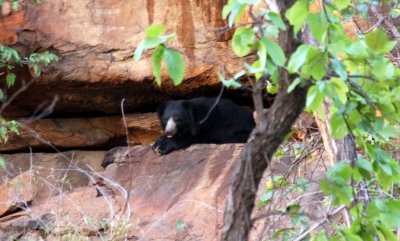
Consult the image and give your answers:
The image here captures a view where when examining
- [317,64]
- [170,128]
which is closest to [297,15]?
[317,64]

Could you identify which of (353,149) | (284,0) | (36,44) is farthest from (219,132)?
(284,0)

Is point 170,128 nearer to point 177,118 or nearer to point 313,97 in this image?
point 177,118

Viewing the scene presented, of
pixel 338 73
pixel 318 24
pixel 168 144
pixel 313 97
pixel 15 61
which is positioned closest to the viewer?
pixel 313 97

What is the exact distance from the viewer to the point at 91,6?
344 inches

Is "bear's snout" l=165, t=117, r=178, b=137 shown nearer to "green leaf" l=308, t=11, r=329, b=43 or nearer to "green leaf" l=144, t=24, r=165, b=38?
"green leaf" l=308, t=11, r=329, b=43

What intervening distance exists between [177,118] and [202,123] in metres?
0.38

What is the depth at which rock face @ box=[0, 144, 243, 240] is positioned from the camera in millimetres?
6945

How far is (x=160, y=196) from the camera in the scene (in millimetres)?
7559

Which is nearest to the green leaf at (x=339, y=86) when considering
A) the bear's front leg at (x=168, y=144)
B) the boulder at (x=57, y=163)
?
the bear's front leg at (x=168, y=144)

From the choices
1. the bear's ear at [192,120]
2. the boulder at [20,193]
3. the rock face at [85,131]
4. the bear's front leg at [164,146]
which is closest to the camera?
the boulder at [20,193]

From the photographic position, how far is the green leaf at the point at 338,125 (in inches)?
122

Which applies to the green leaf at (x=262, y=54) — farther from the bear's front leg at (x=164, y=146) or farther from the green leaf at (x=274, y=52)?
the bear's front leg at (x=164, y=146)

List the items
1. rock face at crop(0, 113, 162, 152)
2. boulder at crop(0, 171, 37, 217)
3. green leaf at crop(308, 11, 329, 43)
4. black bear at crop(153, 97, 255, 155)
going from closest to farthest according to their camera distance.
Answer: green leaf at crop(308, 11, 329, 43) → boulder at crop(0, 171, 37, 217) → black bear at crop(153, 97, 255, 155) → rock face at crop(0, 113, 162, 152)

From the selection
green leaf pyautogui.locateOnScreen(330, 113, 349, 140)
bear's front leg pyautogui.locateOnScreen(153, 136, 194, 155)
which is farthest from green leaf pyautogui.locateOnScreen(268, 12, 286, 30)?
bear's front leg pyautogui.locateOnScreen(153, 136, 194, 155)
